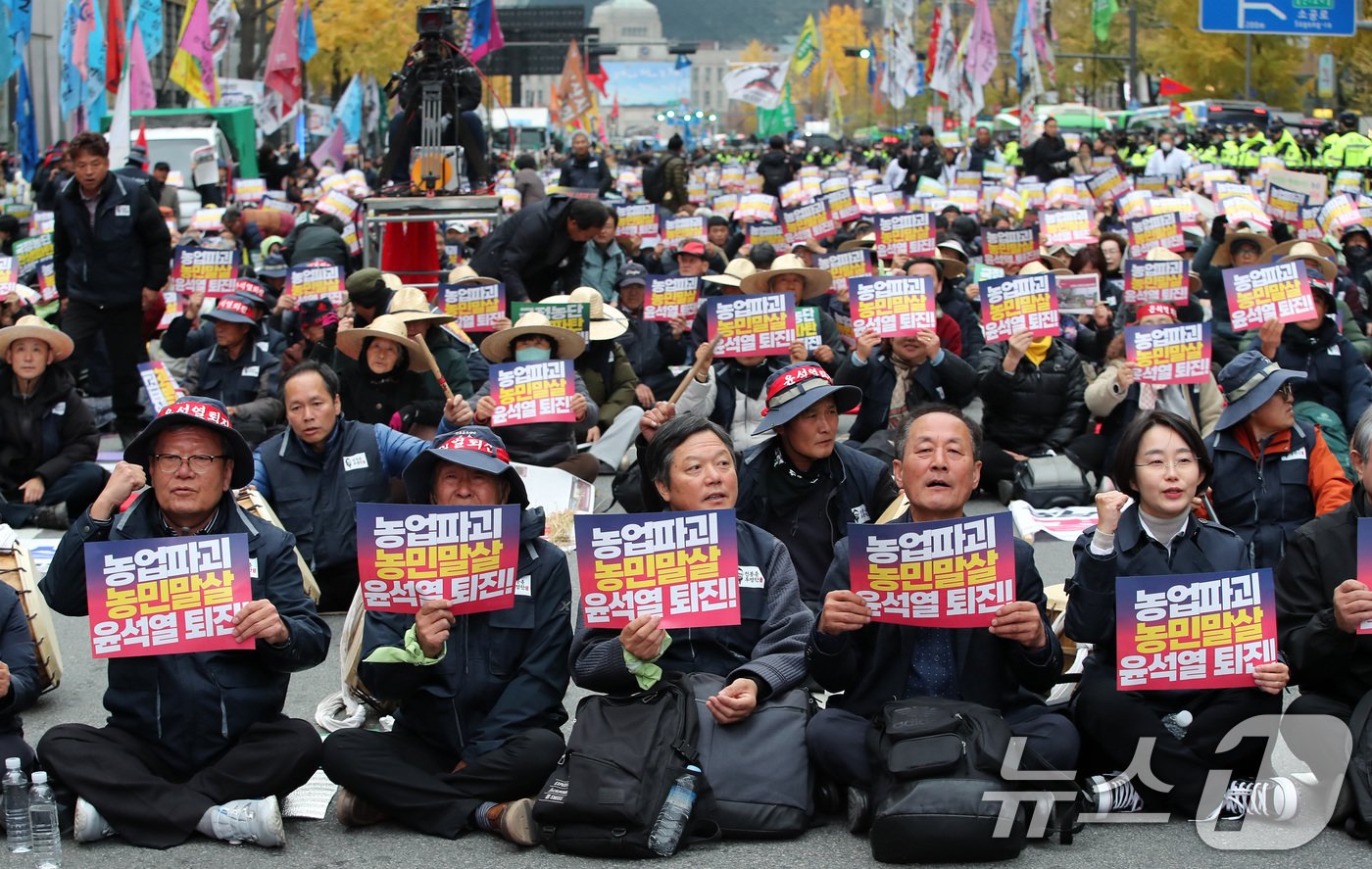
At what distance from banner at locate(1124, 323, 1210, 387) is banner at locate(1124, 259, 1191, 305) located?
2.45 meters

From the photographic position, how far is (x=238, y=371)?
34.3 feet

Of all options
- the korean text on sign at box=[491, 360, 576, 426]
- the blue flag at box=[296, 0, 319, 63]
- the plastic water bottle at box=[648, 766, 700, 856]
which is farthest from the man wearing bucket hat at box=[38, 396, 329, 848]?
the blue flag at box=[296, 0, 319, 63]

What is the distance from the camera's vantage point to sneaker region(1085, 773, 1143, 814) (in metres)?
4.94

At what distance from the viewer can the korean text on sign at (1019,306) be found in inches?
384

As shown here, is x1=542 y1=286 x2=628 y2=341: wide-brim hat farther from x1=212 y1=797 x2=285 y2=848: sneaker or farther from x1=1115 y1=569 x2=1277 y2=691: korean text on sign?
x1=1115 y1=569 x2=1277 y2=691: korean text on sign

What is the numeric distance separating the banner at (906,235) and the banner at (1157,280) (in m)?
2.82

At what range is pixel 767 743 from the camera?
16.1ft

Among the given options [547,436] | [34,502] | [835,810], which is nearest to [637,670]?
[835,810]

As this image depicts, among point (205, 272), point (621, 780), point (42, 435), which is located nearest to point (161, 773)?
point (621, 780)

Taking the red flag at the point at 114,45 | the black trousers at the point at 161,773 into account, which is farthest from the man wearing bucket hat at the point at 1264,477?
the red flag at the point at 114,45

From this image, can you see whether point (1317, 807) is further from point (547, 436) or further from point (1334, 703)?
point (547, 436)

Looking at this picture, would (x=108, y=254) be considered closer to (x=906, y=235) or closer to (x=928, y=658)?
(x=906, y=235)

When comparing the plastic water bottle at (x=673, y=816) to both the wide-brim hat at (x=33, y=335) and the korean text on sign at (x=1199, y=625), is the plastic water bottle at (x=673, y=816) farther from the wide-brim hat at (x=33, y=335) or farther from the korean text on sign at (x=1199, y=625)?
the wide-brim hat at (x=33, y=335)

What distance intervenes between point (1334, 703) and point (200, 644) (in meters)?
3.16
